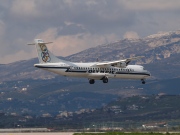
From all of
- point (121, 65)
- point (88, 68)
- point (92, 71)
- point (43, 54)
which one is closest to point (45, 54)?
point (43, 54)

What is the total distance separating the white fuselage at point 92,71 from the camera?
472ft

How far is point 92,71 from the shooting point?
497 ft

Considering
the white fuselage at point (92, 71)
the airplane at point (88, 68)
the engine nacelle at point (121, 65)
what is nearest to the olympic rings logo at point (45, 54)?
the airplane at point (88, 68)

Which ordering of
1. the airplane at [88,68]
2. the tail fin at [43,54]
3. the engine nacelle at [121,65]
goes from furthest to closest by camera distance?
1. the engine nacelle at [121,65]
2. the tail fin at [43,54]
3. the airplane at [88,68]

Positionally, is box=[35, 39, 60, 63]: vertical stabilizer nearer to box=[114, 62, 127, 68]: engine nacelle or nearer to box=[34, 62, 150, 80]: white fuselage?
box=[34, 62, 150, 80]: white fuselage

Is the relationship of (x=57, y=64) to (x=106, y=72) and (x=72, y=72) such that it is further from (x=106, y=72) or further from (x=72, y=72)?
(x=106, y=72)

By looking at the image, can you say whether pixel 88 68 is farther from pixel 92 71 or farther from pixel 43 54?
pixel 43 54

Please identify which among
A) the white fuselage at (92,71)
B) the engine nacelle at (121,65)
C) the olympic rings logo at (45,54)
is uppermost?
the olympic rings logo at (45,54)

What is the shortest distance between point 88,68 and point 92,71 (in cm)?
151

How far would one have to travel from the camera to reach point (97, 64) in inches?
6014

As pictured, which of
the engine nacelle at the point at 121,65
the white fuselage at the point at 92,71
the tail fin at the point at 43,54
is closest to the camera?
the white fuselage at the point at 92,71

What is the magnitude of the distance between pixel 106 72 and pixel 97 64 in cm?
298

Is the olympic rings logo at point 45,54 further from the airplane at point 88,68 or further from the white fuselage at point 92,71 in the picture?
the white fuselage at point 92,71

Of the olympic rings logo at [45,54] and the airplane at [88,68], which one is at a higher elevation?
the olympic rings logo at [45,54]
